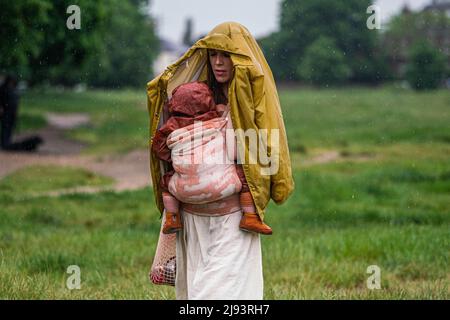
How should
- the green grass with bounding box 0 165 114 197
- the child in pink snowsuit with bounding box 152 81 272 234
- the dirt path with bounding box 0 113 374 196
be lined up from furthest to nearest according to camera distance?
the dirt path with bounding box 0 113 374 196, the green grass with bounding box 0 165 114 197, the child in pink snowsuit with bounding box 152 81 272 234

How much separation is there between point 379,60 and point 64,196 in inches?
1372

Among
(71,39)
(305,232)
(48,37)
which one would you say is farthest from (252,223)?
(71,39)

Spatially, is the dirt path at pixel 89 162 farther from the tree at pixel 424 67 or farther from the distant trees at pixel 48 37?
the tree at pixel 424 67

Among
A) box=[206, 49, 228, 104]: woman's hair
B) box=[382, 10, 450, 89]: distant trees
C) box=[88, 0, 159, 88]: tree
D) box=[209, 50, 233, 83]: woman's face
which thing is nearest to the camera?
box=[209, 50, 233, 83]: woman's face

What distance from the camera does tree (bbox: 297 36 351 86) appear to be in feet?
92.5

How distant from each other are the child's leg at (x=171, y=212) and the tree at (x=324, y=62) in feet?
76.0

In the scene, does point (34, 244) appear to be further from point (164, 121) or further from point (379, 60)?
point (379, 60)

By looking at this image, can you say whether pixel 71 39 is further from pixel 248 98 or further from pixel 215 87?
pixel 248 98

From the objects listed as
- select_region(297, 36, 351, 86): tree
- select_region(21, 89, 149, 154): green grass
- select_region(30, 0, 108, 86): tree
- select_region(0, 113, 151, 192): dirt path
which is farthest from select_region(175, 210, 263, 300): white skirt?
select_region(297, 36, 351, 86): tree

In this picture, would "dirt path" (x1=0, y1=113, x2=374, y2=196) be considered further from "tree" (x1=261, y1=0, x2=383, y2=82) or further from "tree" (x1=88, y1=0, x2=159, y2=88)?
"tree" (x1=88, y1=0, x2=159, y2=88)

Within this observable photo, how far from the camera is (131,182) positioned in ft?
48.3

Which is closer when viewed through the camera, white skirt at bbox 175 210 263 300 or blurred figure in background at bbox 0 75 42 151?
white skirt at bbox 175 210 263 300

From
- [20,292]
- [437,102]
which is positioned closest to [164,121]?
[20,292]

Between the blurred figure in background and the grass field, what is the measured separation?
7.98 feet
